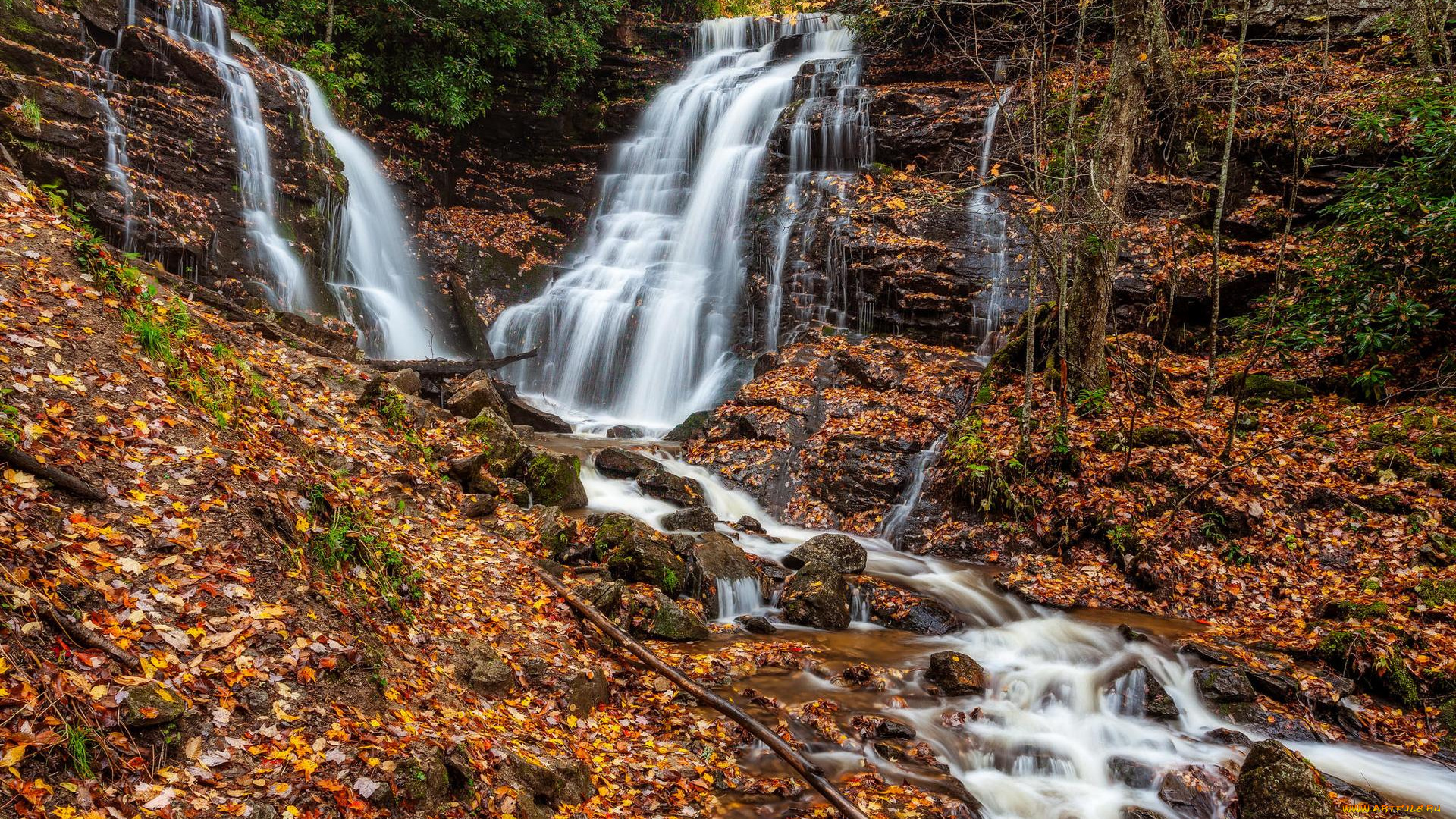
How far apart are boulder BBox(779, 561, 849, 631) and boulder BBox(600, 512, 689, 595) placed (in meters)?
1.26

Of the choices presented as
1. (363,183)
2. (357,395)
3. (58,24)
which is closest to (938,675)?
(357,395)

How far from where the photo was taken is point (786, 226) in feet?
52.9

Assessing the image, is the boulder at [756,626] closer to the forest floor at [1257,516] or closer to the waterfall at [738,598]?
the waterfall at [738,598]

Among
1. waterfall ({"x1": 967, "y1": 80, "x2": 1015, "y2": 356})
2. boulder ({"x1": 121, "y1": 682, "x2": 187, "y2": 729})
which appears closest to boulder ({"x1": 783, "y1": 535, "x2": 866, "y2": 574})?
waterfall ({"x1": 967, "y1": 80, "x2": 1015, "y2": 356})

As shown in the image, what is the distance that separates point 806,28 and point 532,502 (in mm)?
21228

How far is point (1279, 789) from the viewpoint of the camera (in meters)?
4.46

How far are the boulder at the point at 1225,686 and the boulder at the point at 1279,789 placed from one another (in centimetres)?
135

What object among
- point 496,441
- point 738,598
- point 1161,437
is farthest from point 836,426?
point 496,441

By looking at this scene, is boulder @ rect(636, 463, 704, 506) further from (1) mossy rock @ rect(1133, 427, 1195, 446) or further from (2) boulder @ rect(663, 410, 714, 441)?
(1) mossy rock @ rect(1133, 427, 1195, 446)

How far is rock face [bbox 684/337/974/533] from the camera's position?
1050 cm

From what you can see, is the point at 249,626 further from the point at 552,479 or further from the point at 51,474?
the point at 552,479

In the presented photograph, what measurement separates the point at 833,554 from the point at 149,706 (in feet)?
22.8

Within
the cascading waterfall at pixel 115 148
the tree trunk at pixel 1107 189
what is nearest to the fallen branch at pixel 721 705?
the tree trunk at pixel 1107 189

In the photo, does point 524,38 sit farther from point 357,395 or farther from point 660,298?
point 357,395
